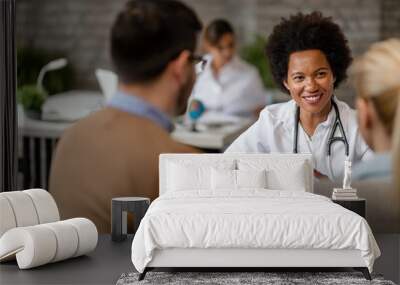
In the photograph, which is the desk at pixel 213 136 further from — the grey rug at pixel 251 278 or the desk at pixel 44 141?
the grey rug at pixel 251 278

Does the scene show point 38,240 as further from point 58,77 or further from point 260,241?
point 58,77

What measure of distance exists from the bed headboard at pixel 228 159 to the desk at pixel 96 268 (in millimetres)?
606

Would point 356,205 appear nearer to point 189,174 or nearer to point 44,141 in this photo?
point 189,174

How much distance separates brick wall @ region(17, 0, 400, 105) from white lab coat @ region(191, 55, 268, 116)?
9.6 inches

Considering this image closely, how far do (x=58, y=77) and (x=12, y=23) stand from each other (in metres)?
0.54

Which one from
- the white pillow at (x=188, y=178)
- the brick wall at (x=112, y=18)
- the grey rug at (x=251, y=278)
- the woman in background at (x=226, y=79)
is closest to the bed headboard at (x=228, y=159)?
the white pillow at (x=188, y=178)

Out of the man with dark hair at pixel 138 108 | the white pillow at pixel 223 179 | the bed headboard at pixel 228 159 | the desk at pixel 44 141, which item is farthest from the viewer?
the desk at pixel 44 141

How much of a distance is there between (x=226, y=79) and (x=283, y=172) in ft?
2.90

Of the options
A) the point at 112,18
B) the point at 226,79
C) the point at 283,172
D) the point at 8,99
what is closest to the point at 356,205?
the point at 283,172

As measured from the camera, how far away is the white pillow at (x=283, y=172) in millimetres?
6062

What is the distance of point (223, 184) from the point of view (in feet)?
19.6

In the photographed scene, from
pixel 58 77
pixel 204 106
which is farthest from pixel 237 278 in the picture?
pixel 58 77

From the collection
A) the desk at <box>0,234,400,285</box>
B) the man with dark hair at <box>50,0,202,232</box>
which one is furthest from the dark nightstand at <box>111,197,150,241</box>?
the man with dark hair at <box>50,0,202,232</box>

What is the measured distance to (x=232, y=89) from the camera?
6504mm
